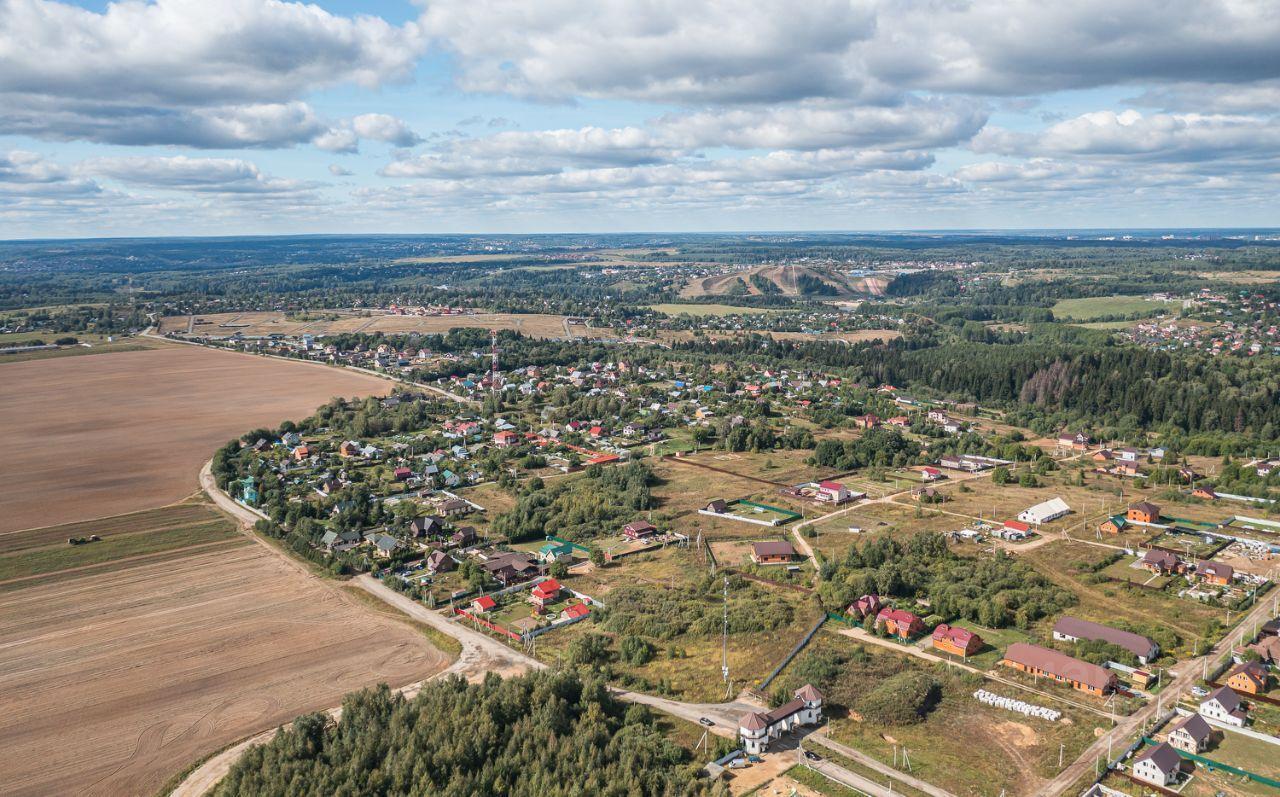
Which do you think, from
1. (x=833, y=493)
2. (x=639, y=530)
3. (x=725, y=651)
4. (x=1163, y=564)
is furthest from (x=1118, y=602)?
(x=639, y=530)

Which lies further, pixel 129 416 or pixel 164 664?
pixel 129 416

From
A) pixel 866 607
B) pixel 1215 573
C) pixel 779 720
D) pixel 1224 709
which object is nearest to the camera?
pixel 779 720

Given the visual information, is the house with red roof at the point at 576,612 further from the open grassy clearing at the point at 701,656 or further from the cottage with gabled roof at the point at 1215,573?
the cottage with gabled roof at the point at 1215,573

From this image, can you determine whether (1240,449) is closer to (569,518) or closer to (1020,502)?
(1020,502)

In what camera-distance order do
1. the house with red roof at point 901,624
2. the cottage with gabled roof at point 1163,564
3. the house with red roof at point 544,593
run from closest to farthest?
the house with red roof at point 901,624, the house with red roof at point 544,593, the cottage with gabled roof at point 1163,564

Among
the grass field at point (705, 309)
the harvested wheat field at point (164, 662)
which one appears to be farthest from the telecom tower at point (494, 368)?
the harvested wheat field at point (164, 662)

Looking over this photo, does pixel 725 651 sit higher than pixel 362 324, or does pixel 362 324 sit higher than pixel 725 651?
pixel 362 324

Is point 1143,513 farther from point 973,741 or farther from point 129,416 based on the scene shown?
point 129,416
